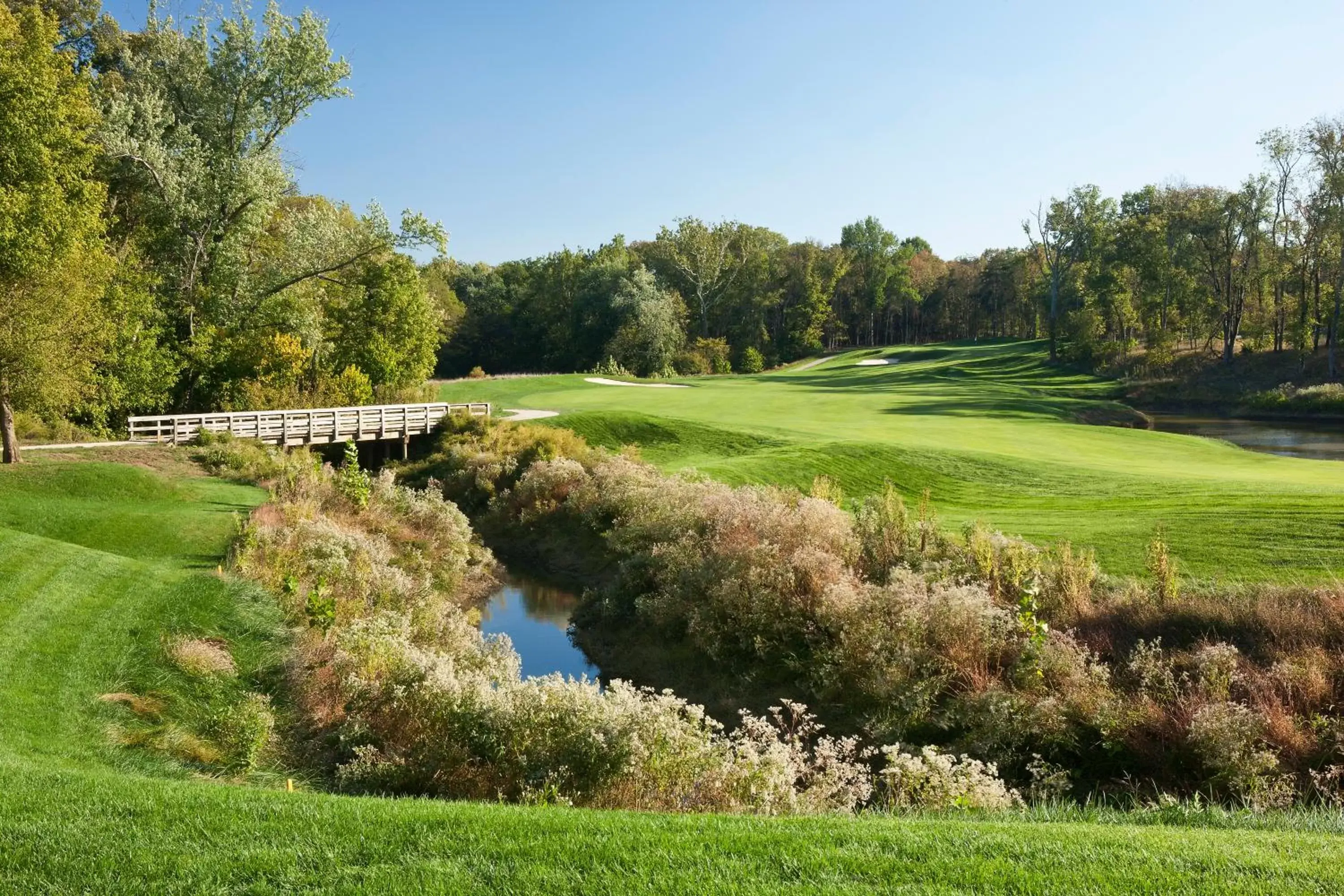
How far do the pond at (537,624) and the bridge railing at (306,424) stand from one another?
11480mm

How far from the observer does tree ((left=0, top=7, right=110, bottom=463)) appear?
2081 cm

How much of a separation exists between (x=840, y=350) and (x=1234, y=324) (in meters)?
44.4

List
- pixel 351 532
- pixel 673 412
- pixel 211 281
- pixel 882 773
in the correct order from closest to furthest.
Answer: pixel 882 773 < pixel 351 532 < pixel 211 281 < pixel 673 412

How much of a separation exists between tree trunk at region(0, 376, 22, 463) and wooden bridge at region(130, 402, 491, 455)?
14.1ft

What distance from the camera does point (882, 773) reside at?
365 inches

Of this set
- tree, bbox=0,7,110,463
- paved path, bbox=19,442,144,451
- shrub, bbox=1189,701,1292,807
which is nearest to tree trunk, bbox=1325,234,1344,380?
shrub, bbox=1189,701,1292,807

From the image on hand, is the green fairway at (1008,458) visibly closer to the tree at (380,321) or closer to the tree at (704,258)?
the tree at (380,321)

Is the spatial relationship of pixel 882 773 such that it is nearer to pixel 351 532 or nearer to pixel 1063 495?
pixel 351 532

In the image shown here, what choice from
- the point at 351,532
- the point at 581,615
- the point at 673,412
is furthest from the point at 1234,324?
the point at 351,532

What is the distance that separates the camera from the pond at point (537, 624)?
17.8m

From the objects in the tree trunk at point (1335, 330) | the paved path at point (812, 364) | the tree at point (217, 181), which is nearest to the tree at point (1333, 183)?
the tree trunk at point (1335, 330)

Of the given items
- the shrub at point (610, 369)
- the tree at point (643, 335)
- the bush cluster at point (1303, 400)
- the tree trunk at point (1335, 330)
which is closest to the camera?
the bush cluster at point (1303, 400)

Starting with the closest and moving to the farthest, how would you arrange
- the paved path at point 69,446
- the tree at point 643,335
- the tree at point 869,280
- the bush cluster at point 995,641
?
1. the bush cluster at point 995,641
2. the paved path at point 69,446
3. the tree at point 643,335
4. the tree at point 869,280

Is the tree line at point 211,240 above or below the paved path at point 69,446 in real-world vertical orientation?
above
